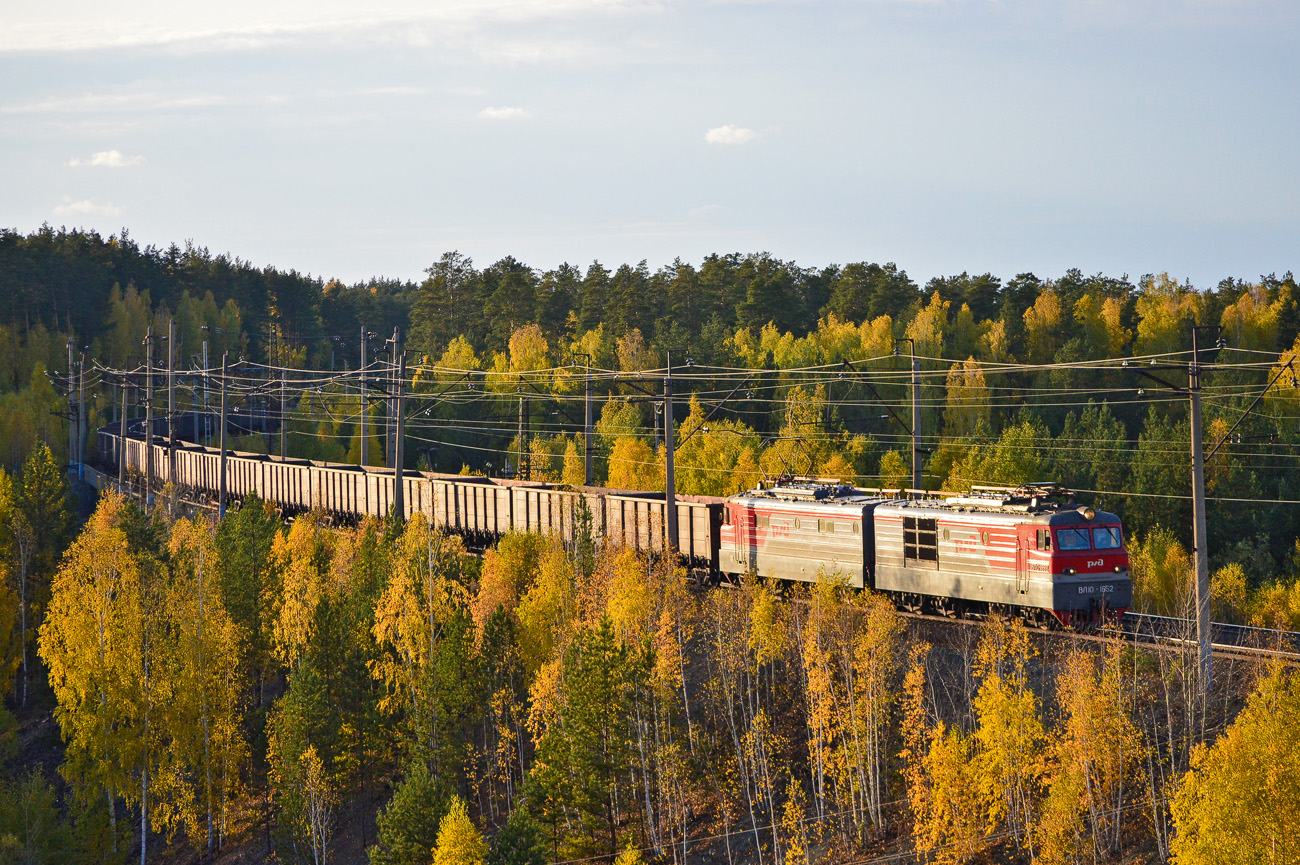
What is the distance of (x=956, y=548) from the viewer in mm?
36625

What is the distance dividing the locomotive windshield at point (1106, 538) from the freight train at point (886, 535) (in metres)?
0.04

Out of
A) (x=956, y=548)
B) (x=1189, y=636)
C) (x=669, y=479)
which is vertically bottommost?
(x=1189, y=636)

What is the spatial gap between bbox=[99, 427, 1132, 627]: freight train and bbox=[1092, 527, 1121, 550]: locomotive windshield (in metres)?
0.04

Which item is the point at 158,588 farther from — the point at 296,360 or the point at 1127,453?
the point at 296,360

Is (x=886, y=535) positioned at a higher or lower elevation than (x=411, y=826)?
higher

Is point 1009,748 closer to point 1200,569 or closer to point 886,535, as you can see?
point 1200,569

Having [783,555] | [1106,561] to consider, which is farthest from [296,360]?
[1106,561]

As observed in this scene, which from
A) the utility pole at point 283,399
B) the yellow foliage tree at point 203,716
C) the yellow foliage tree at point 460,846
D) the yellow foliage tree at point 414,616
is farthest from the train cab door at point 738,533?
the utility pole at point 283,399

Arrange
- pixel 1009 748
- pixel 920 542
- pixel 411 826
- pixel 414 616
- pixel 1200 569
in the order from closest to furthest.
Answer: pixel 1009 748 → pixel 1200 569 → pixel 411 826 → pixel 920 542 → pixel 414 616

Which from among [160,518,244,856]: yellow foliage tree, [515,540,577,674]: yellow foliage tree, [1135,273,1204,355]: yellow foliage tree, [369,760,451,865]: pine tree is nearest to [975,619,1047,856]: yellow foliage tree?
[369,760,451,865]: pine tree

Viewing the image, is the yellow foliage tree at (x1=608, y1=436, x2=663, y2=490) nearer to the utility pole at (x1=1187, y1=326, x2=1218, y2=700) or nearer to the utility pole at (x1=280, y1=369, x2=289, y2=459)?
the utility pole at (x1=280, y1=369, x2=289, y2=459)

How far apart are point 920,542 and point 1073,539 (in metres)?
5.22

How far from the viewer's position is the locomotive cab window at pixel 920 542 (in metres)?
37.3

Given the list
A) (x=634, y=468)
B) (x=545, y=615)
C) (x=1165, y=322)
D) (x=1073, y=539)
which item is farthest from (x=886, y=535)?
(x=1165, y=322)
